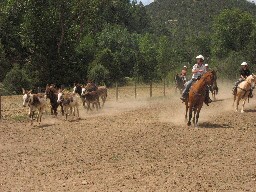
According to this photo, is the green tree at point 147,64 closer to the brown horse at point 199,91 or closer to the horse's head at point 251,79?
the horse's head at point 251,79

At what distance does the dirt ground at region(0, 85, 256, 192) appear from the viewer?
998cm

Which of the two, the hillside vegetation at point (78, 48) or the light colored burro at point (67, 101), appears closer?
the light colored burro at point (67, 101)

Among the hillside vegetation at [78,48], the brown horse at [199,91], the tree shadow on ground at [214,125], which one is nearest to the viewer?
the tree shadow on ground at [214,125]

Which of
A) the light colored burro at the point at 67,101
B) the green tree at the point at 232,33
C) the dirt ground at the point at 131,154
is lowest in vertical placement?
the dirt ground at the point at 131,154

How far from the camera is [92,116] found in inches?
873

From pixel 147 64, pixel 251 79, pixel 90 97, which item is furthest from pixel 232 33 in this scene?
pixel 90 97

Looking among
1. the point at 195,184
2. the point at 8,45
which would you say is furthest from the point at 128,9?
the point at 195,184

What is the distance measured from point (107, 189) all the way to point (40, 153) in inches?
187

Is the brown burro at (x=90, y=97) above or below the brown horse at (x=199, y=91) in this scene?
below

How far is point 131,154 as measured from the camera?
1277 centimetres

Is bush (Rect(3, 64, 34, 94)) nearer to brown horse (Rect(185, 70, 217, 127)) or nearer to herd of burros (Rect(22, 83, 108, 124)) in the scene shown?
herd of burros (Rect(22, 83, 108, 124))

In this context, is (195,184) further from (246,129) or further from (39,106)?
(39,106)

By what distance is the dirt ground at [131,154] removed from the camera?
998 cm

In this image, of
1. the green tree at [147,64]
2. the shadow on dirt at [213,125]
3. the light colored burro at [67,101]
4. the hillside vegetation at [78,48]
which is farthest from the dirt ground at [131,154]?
the green tree at [147,64]
